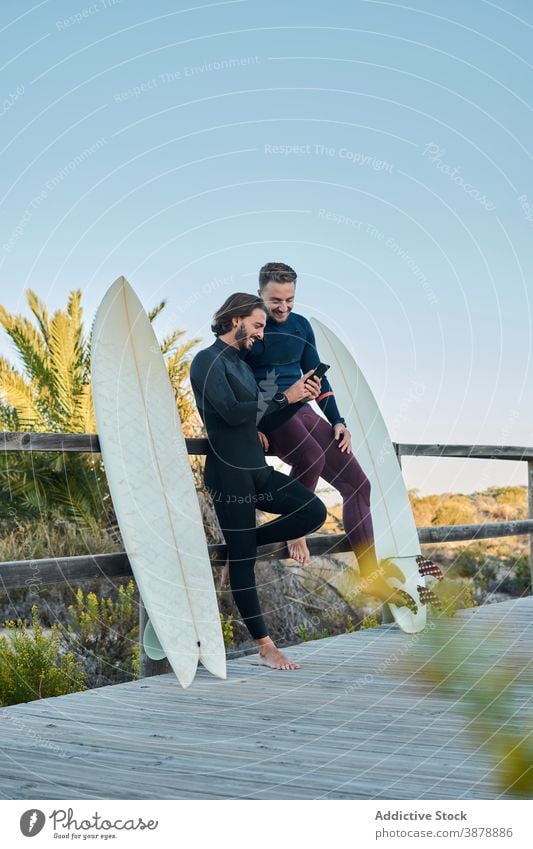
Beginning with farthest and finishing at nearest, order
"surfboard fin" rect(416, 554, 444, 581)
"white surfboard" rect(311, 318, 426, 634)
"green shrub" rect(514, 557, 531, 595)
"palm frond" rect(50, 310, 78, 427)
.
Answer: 1. "green shrub" rect(514, 557, 531, 595)
2. "palm frond" rect(50, 310, 78, 427)
3. "white surfboard" rect(311, 318, 426, 634)
4. "surfboard fin" rect(416, 554, 444, 581)

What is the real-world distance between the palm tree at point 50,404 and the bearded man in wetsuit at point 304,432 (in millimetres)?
3584

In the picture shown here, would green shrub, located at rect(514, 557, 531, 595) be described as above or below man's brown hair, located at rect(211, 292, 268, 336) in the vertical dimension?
below

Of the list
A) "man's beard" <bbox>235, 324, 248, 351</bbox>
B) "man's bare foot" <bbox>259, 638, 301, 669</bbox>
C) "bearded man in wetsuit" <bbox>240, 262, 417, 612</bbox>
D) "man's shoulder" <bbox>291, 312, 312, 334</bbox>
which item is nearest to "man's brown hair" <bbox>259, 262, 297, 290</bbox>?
"bearded man in wetsuit" <bbox>240, 262, 417, 612</bbox>

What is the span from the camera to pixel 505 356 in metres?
2.01

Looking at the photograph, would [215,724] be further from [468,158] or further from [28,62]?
[28,62]

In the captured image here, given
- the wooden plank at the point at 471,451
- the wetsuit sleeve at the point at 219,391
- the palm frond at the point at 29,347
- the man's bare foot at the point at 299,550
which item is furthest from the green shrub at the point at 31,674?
the palm frond at the point at 29,347

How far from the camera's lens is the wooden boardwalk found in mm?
1960

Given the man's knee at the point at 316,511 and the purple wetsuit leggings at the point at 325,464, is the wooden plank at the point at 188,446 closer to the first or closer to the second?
the purple wetsuit leggings at the point at 325,464

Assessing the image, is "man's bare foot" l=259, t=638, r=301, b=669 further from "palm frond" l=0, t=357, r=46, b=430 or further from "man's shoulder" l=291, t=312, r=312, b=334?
"palm frond" l=0, t=357, r=46, b=430

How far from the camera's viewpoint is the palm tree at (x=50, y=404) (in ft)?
24.1

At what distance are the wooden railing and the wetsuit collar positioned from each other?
16.5 inches
